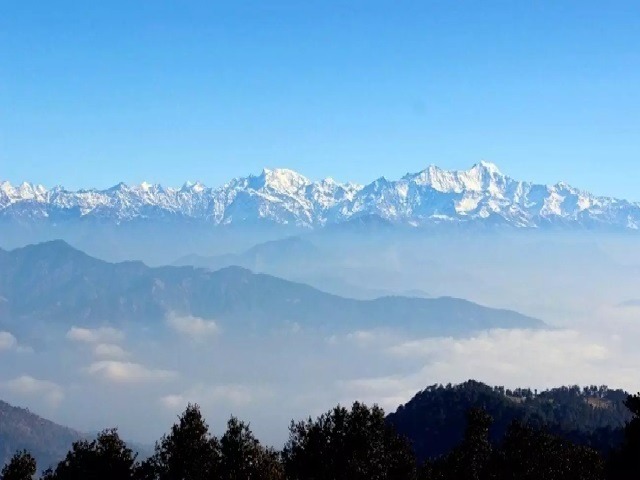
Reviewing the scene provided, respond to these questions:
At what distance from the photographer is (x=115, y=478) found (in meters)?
79.1

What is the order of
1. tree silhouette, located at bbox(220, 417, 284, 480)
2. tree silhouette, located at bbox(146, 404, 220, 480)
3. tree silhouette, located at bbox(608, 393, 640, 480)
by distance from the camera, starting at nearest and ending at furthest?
tree silhouette, located at bbox(220, 417, 284, 480), tree silhouette, located at bbox(608, 393, 640, 480), tree silhouette, located at bbox(146, 404, 220, 480)

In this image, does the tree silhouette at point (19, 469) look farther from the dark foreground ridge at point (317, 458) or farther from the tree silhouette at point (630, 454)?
the tree silhouette at point (630, 454)

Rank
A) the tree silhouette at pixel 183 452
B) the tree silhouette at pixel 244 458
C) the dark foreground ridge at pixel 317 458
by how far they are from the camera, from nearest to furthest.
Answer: the tree silhouette at pixel 244 458, the dark foreground ridge at pixel 317 458, the tree silhouette at pixel 183 452

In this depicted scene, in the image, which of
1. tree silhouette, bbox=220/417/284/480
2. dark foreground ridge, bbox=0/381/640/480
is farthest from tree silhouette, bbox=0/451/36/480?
tree silhouette, bbox=220/417/284/480

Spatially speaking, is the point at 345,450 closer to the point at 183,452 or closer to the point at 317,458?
the point at 317,458

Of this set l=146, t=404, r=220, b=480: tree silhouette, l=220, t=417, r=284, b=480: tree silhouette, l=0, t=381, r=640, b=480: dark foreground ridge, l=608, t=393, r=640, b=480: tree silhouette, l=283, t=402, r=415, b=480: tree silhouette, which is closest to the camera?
l=220, t=417, r=284, b=480: tree silhouette

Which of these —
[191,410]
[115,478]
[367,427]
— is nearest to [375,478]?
[367,427]

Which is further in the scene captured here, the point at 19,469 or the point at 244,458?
the point at 19,469

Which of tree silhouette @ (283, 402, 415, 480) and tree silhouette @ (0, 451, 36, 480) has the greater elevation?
tree silhouette @ (283, 402, 415, 480)

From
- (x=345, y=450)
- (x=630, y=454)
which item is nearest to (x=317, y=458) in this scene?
(x=345, y=450)

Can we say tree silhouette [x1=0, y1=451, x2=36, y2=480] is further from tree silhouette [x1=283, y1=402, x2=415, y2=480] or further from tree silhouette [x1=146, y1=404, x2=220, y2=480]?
tree silhouette [x1=283, y1=402, x2=415, y2=480]

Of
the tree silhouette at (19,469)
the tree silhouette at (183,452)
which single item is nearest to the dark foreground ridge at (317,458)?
the tree silhouette at (19,469)

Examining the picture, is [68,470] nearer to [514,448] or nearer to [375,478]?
[375,478]

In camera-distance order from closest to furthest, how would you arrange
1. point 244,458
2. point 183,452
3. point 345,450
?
point 244,458 → point 183,452 → point 345,450
